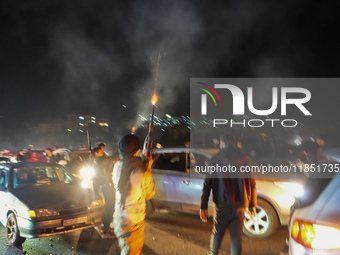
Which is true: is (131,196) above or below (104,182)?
above

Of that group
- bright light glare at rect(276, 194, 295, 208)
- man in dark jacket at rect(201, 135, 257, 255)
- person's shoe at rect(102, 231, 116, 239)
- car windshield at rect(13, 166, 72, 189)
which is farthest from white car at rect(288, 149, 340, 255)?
car windshield at rect(13, 166, 72, 189)

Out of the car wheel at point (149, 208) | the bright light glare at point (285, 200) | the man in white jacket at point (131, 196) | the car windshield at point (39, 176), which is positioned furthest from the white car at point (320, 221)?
the car windshield at point (39, 176)

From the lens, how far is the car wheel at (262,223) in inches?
210

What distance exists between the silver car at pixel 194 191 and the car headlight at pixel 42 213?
2294 mm

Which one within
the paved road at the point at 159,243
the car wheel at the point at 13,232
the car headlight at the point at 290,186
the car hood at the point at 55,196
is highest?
the car headlight at the point at 290,186

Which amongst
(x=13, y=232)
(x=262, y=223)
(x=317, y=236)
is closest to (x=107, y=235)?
(x=13, y=232)

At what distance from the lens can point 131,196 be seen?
118 inches

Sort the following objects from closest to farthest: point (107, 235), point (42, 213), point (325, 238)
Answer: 1. point (325, 238)
2. point (42, 213)
3. point (107, 235)

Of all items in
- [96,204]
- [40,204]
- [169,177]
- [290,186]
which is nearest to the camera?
[40,204]

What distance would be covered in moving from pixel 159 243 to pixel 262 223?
5.88 feet

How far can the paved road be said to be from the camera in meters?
4.93

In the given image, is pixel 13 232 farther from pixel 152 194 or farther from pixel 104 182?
pixel 152 194

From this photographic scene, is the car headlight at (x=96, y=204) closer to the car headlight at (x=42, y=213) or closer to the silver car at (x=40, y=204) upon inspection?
the silver car at (x=40, y=204)

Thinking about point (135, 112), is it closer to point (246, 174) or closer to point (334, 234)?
point (246, 174)
